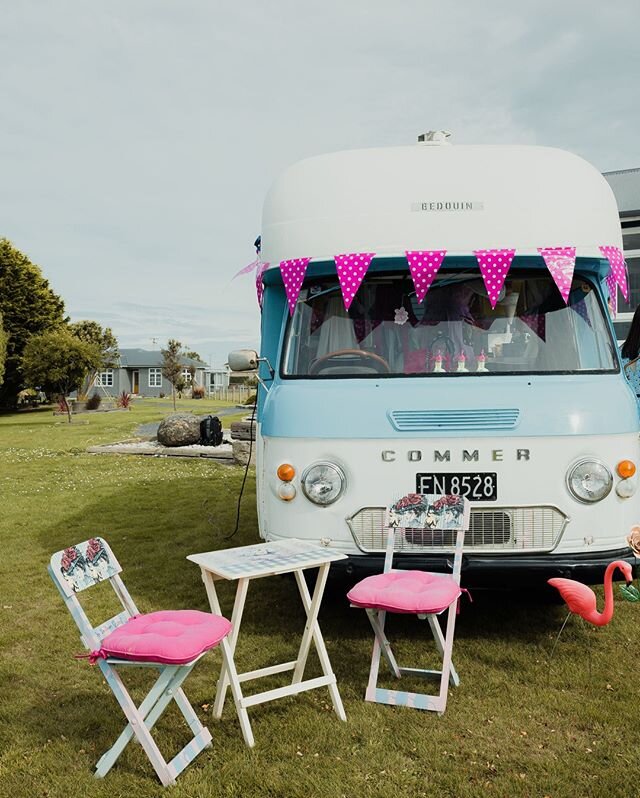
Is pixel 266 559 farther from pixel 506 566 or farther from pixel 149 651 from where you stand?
pixel 506 566

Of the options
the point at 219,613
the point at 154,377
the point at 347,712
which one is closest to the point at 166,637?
the point at 219,613

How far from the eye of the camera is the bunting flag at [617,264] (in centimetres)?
534

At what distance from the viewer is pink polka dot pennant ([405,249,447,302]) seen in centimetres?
524

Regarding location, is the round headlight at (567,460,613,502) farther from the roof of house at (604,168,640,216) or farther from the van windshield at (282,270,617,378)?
the roof of house at (604,168,640,216)

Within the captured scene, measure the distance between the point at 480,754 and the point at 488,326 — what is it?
2.82 m

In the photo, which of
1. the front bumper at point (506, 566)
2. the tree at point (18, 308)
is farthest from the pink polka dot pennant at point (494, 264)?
the tree at point (18, 308)

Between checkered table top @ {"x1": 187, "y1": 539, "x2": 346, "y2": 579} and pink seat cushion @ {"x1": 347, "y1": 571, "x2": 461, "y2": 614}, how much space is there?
254mm

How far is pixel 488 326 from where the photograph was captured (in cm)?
540

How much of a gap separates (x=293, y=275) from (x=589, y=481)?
2416 mm

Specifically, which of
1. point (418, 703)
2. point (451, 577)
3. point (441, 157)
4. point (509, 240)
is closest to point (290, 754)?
point (418, 703)

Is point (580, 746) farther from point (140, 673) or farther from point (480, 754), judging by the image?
point (140, 673)

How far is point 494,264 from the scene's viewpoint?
5.23 m

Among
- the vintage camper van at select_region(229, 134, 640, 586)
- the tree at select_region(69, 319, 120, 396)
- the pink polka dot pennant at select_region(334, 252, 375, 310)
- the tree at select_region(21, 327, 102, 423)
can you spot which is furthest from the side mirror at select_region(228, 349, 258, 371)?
the tree at select_region(69, 319, 120, 396)

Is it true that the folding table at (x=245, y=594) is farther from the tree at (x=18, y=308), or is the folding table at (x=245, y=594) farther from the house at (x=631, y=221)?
the tree at (x=18, y=308)
